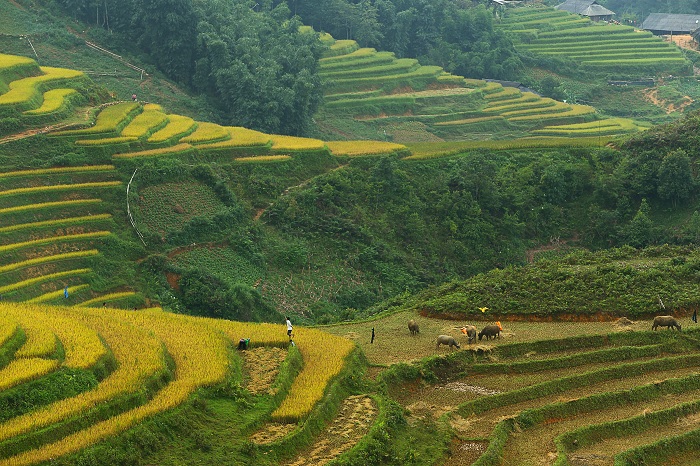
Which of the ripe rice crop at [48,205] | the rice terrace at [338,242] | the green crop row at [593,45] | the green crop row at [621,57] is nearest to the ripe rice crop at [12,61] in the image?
the rice terrace at [338,242]

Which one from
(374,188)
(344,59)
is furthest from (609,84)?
(374,188)

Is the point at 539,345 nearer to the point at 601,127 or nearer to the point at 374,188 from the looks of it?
the point at 374,188

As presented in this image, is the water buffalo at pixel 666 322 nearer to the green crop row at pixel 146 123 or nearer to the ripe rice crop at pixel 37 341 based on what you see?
the ripe rice crop at pixel 37 341

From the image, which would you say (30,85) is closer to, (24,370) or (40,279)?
(40,279)

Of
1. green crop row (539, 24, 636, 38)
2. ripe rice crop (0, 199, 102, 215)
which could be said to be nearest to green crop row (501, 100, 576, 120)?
green crop row (539, 24, 636, 38)

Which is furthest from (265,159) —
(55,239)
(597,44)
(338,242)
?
(597,44)

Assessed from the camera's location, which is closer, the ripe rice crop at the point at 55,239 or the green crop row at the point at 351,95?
the ripe rice crop at the point at 55,239

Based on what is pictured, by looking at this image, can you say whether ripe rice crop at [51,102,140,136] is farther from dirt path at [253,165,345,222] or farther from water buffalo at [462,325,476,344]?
water buffalo at [462,325,476,344]
